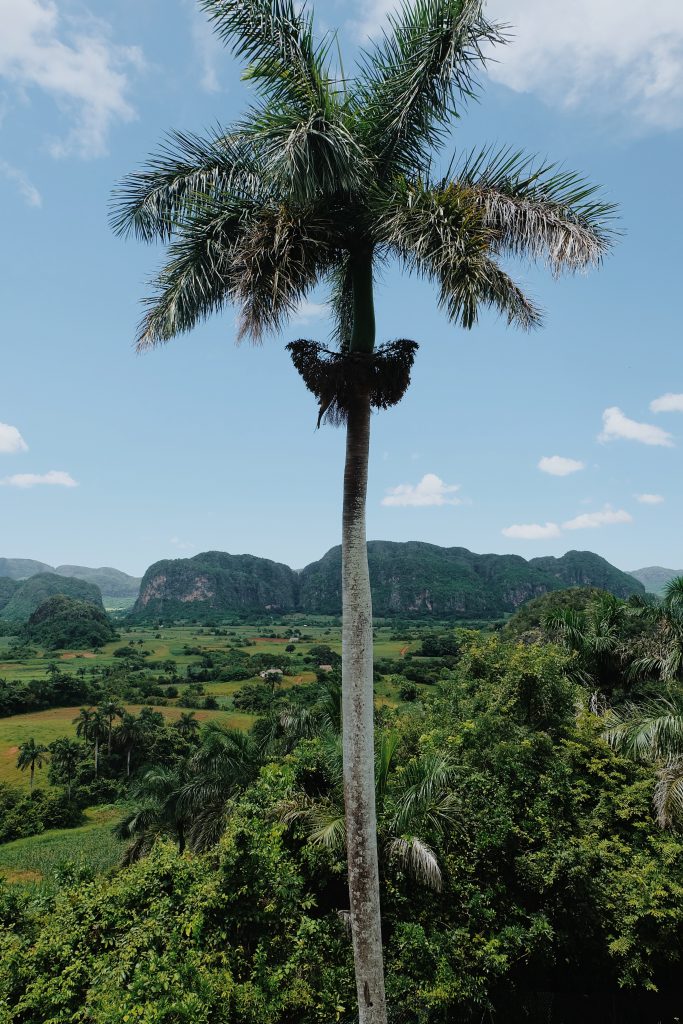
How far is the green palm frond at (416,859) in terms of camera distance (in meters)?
8.01

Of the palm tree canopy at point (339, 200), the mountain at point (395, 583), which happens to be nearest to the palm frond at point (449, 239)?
the palm tree canopy at point (339, 200)

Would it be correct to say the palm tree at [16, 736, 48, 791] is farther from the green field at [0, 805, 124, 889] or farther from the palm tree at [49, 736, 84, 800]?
the green field at [0, 805, 124, 889]

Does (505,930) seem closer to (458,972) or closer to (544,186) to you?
(458,972)

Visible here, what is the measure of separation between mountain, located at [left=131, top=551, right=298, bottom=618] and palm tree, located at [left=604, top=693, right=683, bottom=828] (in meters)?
173

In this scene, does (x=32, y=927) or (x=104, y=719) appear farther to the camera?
(x=104, y=719)

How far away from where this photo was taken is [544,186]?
565 cm

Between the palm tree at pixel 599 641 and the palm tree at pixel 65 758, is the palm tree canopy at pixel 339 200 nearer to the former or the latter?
the palm tree at pixel 599 641

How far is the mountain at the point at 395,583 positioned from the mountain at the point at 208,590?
30 cm

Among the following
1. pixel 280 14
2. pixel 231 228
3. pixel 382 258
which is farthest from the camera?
pixel 382 258

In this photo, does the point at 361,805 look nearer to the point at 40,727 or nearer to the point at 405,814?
the point at 405,814

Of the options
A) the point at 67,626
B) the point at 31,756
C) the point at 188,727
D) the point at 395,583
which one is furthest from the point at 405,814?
the point at 395,583

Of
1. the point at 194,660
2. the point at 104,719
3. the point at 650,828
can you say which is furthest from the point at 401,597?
the point at 650,828

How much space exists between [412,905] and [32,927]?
5.12 m

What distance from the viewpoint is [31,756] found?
41562 mm
